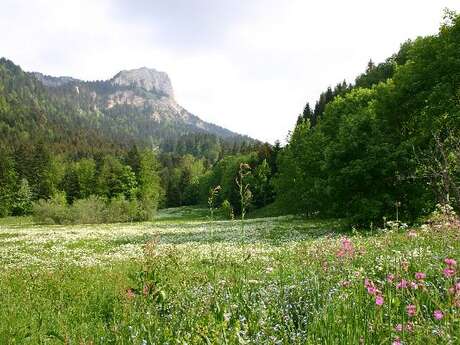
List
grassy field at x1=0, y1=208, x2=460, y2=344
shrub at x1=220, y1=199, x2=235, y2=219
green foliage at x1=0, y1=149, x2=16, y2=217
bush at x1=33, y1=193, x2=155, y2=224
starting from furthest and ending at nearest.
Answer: green foliage at x1=0, y1=149, x2=16, y2=217 < bush at x1=33, y1=193, x2=155, y2=224 < shrub at x1=220, y1=199, x2=235, y2=219 < grassy field at x1=0, y1=208, x2=460, y2=344

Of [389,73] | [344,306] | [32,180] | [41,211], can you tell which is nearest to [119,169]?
[32,180]

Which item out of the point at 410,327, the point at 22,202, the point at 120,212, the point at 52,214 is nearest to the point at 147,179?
the point at 22,202

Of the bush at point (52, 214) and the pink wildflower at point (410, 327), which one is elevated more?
the pink wildflower at point (410, 327)

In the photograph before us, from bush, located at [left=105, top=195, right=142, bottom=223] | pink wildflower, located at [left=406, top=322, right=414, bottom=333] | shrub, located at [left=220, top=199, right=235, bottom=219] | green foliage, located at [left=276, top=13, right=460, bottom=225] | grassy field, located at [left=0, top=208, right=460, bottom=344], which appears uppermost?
green foliage, located at [left=276, top=13, right=460, bottom=225]

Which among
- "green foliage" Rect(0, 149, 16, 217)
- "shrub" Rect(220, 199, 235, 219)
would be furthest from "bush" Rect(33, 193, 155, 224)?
"shrub" Rect(220, 199, 235, 219)

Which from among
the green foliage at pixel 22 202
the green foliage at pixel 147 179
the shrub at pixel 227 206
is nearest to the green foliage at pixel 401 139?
the shrub at pixel 227 206

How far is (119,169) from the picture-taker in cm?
10675

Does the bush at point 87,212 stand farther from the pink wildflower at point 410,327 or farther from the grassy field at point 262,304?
the pink wildflower at point 410,327

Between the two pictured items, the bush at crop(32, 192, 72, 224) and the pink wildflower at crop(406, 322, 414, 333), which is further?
the bush at crop(32, 192, 72, 224)

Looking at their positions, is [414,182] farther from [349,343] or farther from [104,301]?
[349,343]

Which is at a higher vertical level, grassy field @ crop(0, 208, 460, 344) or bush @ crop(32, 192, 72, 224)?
grassy field @ crop(0, 208, 460, 344)

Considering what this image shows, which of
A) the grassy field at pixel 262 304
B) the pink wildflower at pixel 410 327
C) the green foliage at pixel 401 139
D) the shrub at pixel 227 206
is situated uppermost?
the green foliage at pixel 401 139

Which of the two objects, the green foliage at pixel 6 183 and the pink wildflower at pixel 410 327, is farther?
the green foliage at pixel 6 183

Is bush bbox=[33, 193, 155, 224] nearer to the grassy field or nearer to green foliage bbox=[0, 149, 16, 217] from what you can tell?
green foliage bbox=[0, 149, 16, 217]
